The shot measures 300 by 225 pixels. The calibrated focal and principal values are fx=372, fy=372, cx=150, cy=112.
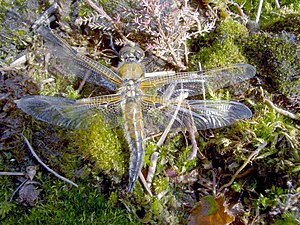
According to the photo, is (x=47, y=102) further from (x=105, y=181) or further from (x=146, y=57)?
(x=146, y=57)

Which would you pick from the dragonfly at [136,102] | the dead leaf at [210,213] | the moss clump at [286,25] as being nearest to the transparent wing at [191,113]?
the dragonfly at [136,102]

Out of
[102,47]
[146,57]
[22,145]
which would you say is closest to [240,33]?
[146,57]

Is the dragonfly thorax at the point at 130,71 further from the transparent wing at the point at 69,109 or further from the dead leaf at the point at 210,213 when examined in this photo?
the dead leaf at the point at 210,213

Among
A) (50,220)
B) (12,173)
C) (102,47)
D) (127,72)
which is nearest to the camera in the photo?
(50,220)

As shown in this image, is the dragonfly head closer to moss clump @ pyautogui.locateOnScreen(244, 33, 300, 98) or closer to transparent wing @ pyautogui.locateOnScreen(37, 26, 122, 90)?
transparent wing @ pyautogui.locateOnScreen(37, 26, 122, 90)

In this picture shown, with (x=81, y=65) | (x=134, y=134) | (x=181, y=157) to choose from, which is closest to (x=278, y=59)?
(x=181, y=157)

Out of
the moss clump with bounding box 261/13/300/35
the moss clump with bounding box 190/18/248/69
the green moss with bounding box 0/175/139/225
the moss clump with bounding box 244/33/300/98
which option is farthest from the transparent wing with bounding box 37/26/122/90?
the moss clump with bounding box 261/13/300/35
